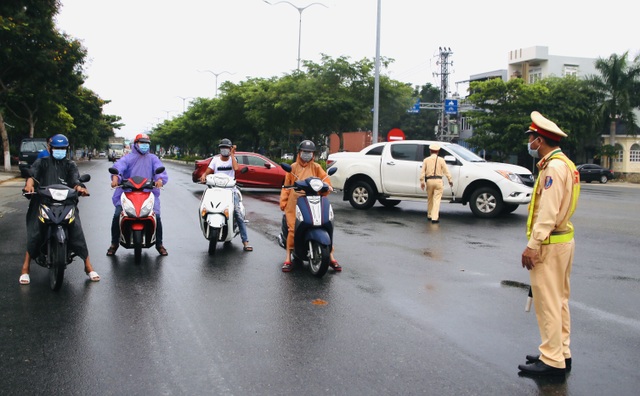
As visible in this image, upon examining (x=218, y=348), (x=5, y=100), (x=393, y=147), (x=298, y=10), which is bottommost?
(x=218, y=348)

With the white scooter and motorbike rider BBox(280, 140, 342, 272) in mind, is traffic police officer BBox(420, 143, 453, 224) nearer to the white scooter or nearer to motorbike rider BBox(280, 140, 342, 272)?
the white scooter

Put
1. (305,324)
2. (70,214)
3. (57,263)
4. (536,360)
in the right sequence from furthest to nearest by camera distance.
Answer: (70,214)
(57,263)
(305,324)
(536,360)

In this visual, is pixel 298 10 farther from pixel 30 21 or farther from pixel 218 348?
pixel 218 348

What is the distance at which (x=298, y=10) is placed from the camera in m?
38.7

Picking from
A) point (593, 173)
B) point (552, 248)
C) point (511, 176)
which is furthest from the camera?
point (593, 173)

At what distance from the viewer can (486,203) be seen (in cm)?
1469

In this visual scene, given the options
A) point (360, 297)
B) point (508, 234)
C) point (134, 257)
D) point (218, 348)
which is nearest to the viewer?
point (218, 348)

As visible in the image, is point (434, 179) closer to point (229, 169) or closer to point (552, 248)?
point (229, 169)

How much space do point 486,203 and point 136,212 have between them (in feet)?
29.9

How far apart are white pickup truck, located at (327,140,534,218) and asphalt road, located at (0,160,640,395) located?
4.53 metres

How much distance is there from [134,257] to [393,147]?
884 centimetres

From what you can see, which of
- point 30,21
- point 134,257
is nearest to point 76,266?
point 134,257

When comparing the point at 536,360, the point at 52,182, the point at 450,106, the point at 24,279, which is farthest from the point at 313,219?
the point at 450,106

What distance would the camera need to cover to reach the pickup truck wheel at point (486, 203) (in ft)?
47.9
